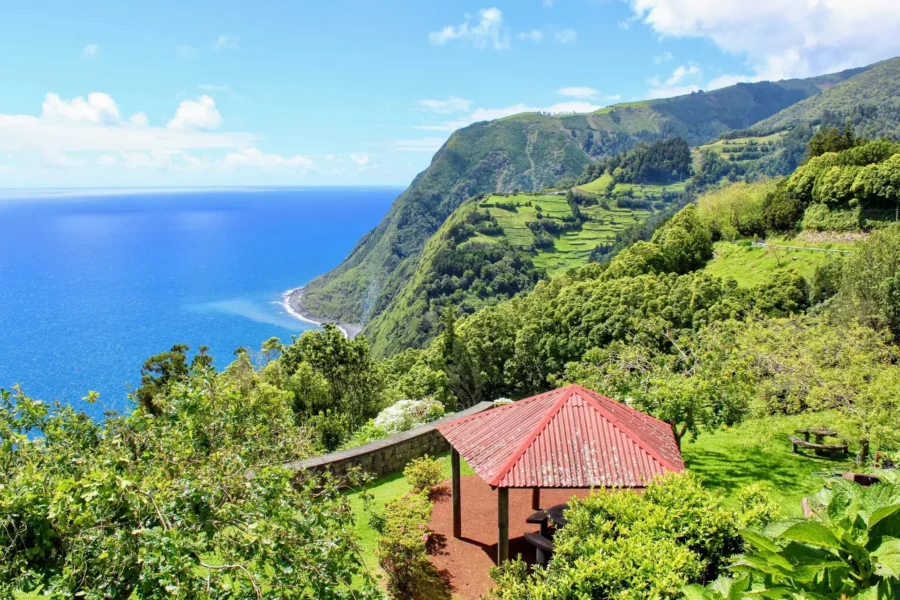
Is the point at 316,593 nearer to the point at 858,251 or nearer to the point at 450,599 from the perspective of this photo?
the point at 450,599

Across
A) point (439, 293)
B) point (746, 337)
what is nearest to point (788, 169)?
point (439, 293)

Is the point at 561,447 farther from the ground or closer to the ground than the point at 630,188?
closer to the ground

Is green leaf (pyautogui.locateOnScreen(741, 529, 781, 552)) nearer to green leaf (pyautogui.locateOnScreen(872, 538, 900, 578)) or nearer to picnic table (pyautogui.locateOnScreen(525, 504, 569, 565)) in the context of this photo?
green leaf (pyautogui.locateOnScreen(872, 538, 900, 578))

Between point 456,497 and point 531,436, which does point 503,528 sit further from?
point 456,497

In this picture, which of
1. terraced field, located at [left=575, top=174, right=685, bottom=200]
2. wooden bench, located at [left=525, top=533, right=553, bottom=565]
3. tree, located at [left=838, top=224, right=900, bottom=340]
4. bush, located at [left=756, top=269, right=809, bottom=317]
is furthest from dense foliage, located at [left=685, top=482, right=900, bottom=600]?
terraced field, located at [left=575, top=174, right=685, bottom=200]

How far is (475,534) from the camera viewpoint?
11.9 meters

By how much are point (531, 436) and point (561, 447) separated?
54 cm

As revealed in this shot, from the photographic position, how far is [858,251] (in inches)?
1344

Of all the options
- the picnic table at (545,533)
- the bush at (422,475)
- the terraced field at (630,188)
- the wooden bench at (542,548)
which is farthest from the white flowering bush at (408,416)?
the terraced field at (630,188)

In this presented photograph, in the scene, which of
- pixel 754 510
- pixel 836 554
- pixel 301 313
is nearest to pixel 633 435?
pixel 754 510

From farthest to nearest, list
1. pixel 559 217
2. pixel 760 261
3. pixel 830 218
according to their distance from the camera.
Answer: pixel 559 217
pixel 830 218
pixel 760 261

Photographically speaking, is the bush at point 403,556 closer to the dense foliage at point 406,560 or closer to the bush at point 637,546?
the dense foliage at point 406,560

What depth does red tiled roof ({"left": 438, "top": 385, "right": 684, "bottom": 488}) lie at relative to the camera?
373 inches

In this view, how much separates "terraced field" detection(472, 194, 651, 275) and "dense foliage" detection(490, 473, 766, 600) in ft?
426
